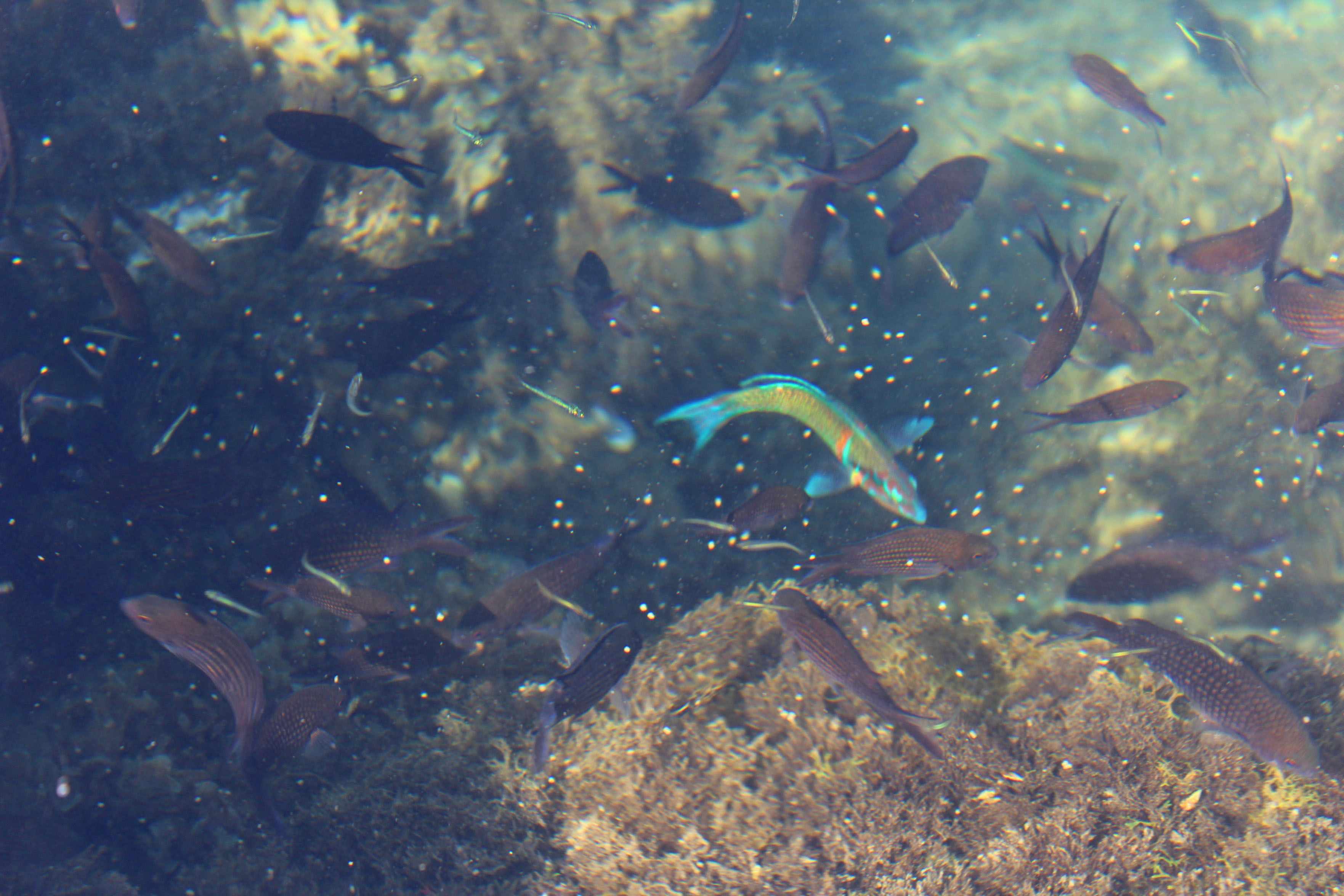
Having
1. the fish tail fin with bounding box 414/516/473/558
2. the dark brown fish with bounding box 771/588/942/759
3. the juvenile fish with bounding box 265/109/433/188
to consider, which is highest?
the juvenile fish with bounding box 265/109/433/188

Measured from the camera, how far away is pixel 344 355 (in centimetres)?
368

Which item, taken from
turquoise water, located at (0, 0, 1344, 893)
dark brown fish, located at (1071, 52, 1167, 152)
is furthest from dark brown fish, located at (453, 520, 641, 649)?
dark brown fish, located at (1071, 52, 1167, 152)

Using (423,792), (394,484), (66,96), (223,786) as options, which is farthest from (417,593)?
(66,96)

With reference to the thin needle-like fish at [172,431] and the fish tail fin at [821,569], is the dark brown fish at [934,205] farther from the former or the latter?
the thin needle-like fish at [172,431]

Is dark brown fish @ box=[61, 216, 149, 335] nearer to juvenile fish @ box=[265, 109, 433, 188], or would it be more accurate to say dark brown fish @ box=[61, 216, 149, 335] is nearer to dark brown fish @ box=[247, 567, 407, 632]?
juvenile fish @ box=[265, 109, 433, 188]

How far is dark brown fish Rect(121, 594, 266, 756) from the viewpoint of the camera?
9.96ft

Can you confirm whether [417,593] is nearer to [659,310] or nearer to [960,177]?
[659,310]

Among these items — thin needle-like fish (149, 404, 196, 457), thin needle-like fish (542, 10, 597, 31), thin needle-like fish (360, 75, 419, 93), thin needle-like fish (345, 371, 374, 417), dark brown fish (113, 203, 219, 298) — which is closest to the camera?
thin needle-like fish (345, 371, 374, 417)

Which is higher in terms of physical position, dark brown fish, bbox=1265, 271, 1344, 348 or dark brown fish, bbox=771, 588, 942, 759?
dark brown fish, bbox=1265, 271, 1344, 348

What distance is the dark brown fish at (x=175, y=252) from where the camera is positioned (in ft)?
11.8

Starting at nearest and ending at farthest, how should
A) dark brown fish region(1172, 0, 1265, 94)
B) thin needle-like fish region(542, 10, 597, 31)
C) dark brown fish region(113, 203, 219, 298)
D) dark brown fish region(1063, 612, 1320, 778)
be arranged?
dark brown fish region(1063, 612, 1320, 778)
dark brown fish region(113, 203, 219, 298)
thin needle-like fish region(542, 10, 597, 31)
dark brown fish region(1172, 0, 1265, 94)

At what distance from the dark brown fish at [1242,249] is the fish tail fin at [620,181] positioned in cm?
317

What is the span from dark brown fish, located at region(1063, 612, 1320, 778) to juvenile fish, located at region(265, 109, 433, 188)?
13.9 ft

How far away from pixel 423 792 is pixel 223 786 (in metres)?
1.40
